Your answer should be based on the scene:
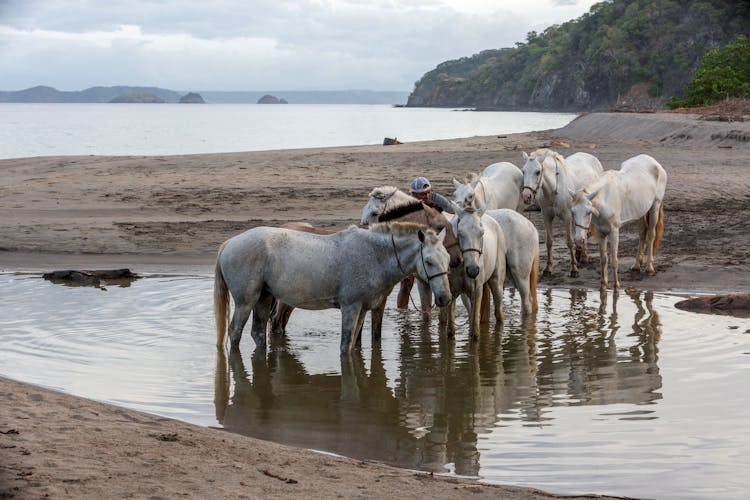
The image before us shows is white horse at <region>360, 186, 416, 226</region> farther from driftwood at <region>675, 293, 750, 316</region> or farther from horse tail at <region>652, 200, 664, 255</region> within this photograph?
horse tail at <region>652, 200, 664, 255</region>

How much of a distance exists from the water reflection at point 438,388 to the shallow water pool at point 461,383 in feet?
0.08

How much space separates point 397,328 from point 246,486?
5.71 meters

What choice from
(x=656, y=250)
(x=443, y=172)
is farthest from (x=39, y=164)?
(x=656, y=250)

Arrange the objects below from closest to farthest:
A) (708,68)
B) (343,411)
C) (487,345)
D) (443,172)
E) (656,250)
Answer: (343,411)
(487,345)
(656,250)
(443,172)
(708,68)

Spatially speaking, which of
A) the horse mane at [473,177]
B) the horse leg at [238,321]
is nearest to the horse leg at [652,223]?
the horse mane at [473,177]

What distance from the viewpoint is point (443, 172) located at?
24109 mm

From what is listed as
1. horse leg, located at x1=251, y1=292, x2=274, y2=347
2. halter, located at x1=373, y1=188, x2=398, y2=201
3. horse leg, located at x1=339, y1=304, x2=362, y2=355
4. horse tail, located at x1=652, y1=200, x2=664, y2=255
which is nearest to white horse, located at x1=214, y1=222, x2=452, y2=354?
horse leg, located at x1=339, y1=304, x2=362, y2=355

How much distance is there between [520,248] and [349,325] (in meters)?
2.77

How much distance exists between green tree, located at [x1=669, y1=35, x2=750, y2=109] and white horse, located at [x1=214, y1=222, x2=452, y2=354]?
33.9 metres

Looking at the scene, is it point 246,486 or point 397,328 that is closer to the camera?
point 246,486

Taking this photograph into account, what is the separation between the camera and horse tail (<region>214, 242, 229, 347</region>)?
31.8 ft

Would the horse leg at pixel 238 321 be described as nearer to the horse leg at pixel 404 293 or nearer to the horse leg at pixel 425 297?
the horse leg at pixel 425 297

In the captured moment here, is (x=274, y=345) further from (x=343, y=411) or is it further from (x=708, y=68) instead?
(x=708, y=68)

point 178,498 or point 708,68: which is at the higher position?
point 708,68
